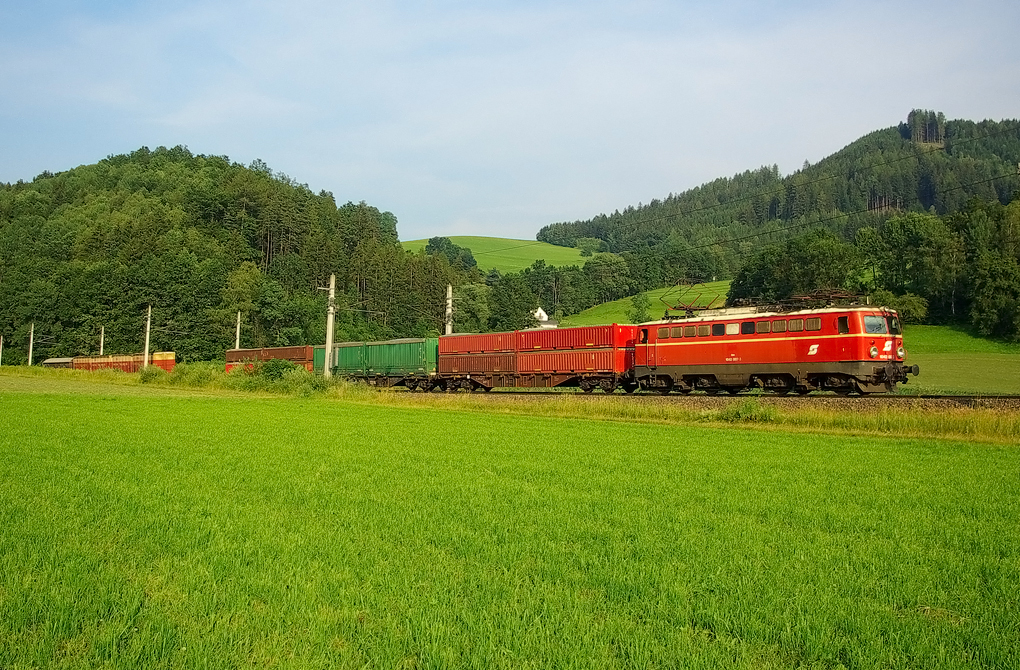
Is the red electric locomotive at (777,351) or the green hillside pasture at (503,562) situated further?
the red electric locomotive at (777,351)

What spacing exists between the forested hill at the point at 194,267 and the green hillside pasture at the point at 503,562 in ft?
313

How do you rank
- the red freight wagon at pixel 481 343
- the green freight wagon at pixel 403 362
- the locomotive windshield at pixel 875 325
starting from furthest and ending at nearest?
the green freight wagon at pixel 403 362 < the red freight wagon at pixel 481 343 < the locomotive windshield at pixel 875 325

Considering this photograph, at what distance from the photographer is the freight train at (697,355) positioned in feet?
98.3

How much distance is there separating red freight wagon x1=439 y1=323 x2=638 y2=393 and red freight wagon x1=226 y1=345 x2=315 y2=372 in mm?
15481

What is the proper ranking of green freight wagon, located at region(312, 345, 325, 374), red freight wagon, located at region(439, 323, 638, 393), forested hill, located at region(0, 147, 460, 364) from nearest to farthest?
red freight wagon, located at region(439, 323, 638, 393) → green freight wagon, located at region(312, 345, 325, 374) → forested hill, located at region(0, 147, 460, 364)

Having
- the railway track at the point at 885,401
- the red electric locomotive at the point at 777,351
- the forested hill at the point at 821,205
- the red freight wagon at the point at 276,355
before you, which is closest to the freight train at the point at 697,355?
the red electric locomotive at the point at 777,351

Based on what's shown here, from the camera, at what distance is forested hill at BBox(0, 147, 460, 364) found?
354ft

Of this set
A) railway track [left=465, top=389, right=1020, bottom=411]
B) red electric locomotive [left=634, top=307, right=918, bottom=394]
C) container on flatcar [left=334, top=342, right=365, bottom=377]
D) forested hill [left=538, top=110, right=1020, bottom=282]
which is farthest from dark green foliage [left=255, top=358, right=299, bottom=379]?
forested hill [left=538, top=110, right=1020, bottom=282]

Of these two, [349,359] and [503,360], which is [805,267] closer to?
[503,360]

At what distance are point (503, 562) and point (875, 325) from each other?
88.8 feet

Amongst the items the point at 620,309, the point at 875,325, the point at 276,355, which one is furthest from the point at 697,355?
the point at 620,309

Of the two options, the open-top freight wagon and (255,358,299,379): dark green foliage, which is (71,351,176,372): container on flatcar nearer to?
(255,358,299,379): dark green foliage

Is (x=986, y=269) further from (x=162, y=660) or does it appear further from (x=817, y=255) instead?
(x=162, y=660)

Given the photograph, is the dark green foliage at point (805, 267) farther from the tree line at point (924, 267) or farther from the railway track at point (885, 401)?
the railway track at point (885, 401)
